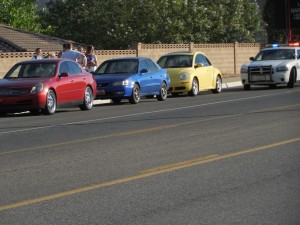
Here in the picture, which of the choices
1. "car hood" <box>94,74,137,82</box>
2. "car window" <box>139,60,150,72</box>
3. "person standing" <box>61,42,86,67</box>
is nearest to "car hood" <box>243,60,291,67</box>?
"car window" <box>139,60,150,72</box>

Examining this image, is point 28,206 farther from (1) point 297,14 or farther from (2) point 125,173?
(1) point 297,14

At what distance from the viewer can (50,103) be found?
23016mm

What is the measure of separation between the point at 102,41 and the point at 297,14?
10.0 m

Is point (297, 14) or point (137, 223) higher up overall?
point (297, 14)

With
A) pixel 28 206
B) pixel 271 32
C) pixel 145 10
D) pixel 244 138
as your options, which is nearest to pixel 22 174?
pixel 28 206

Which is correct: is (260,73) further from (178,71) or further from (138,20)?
(138,20)

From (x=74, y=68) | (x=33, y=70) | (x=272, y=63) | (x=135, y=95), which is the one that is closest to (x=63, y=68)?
(x=74, y=68)

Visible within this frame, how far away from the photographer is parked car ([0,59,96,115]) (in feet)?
74.0

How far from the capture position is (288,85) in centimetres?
3375

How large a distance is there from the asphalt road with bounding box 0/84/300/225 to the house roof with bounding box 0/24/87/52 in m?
19.4

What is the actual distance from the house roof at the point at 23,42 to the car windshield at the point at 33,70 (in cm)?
1494

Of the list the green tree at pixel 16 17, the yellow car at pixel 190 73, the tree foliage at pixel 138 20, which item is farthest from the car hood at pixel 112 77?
the green tree at pixel 16 17

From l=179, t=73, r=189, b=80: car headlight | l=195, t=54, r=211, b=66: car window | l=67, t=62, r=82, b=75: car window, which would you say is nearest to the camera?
l=67, t=62, r=82, b=75: car window

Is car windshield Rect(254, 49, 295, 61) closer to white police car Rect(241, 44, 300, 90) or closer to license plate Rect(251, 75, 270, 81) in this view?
white police car Rect(241, 44, 300, 90)
